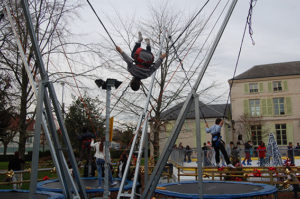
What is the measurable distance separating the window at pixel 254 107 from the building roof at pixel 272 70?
2.37 meters

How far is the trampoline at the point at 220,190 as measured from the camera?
17.1 feet

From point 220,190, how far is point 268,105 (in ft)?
73.0

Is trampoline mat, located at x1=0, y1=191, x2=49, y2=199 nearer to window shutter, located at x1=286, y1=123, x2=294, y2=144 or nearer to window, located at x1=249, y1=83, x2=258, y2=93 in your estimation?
window shutter, located at x1=286, y1=123, x2=294, y2=144

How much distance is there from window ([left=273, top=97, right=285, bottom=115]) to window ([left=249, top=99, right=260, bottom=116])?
1483 mm

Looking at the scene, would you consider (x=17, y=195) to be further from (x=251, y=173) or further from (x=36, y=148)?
(x=251, y=173)

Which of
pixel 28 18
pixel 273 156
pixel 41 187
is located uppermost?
pixel 28 18

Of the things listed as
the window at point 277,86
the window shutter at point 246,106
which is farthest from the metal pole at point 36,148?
the window at point 277,86

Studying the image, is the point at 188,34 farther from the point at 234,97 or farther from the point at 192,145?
the point at 234,97

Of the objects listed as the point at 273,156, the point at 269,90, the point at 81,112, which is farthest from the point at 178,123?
the point at 269,90

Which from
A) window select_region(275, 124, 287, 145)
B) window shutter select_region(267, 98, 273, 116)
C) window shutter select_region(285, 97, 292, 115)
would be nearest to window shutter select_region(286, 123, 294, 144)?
window select_region(275, 124, 287, 145)

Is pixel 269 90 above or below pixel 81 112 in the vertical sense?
above

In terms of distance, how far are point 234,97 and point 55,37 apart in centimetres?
2091

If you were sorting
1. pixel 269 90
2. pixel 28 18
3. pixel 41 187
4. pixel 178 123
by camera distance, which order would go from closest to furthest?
pixel 28 18, pixel 178 123, pixel 41 187, pixel 269 90

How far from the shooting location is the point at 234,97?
27.1 metres
